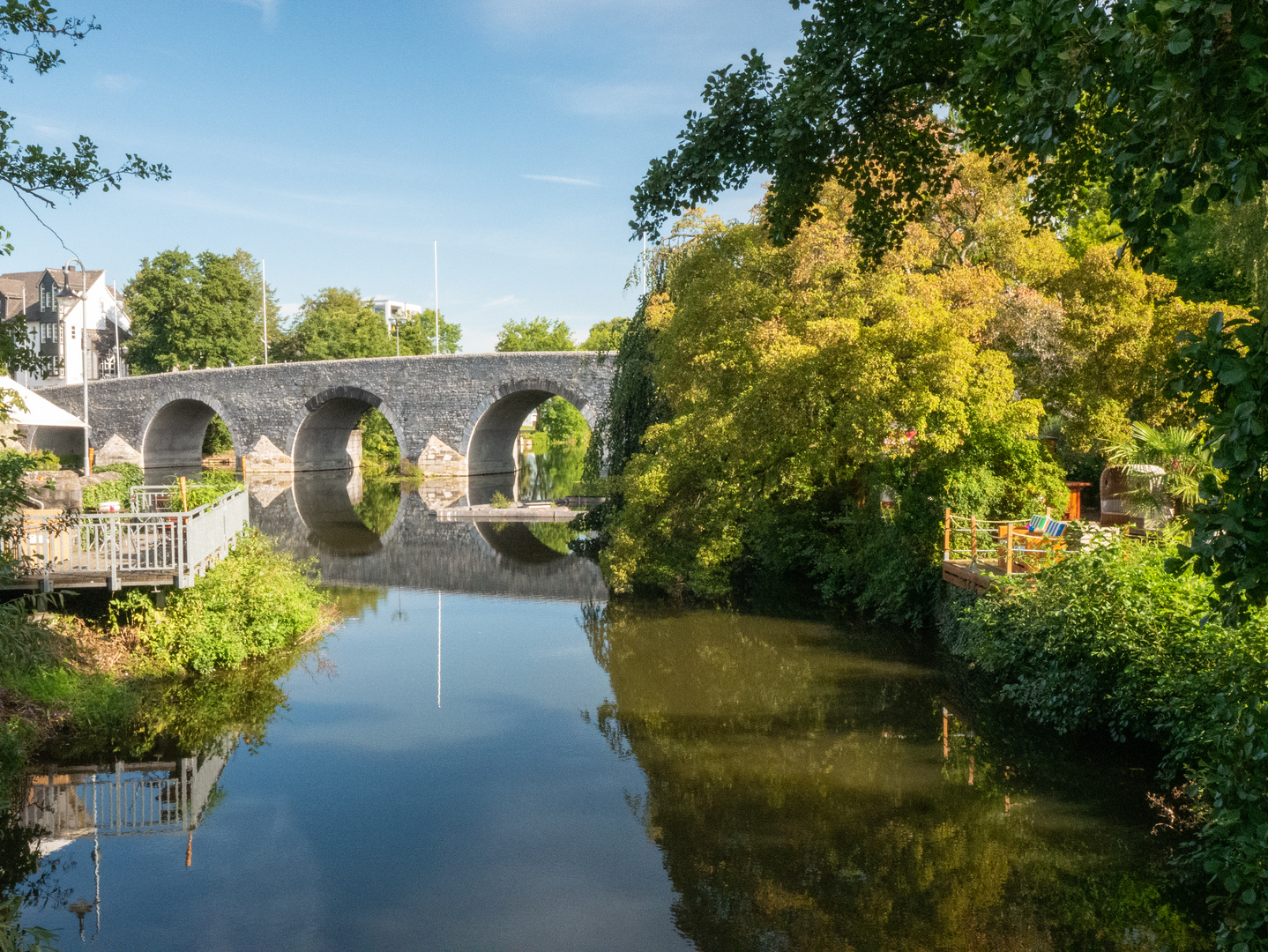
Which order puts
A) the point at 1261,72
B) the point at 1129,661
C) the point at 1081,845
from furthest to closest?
the point at 1129,661 → the point at 1081,845 → the point at 1261,72

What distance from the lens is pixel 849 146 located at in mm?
6242

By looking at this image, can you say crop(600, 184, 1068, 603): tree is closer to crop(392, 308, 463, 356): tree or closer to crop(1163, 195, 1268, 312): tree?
crop(1163, 195, 1268, 312): tree

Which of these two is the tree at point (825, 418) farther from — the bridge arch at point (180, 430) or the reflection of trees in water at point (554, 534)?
the bridge arch at point (180, 430)

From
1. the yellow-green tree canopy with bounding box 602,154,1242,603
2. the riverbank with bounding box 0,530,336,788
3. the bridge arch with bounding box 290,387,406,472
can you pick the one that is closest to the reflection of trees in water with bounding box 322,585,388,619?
the riverbank with bounding box 0,530,336,788

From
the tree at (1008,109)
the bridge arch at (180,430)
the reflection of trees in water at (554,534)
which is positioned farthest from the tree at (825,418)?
the bridge arch at (180,430)

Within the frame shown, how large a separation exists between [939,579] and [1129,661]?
4.70m

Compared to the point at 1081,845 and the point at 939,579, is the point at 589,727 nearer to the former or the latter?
the point at 1081,845

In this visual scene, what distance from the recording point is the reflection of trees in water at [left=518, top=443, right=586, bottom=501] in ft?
109

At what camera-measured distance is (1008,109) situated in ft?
14.5

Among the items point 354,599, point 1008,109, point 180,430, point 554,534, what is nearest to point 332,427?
point 180,430

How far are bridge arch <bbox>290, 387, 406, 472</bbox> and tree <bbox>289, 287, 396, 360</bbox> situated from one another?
694cm

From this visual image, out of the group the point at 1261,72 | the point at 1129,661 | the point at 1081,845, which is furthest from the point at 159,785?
the point at 1261,72

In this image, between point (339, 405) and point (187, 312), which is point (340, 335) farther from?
point (339, 405)

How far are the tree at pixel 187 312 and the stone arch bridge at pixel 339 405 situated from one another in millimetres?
3890
